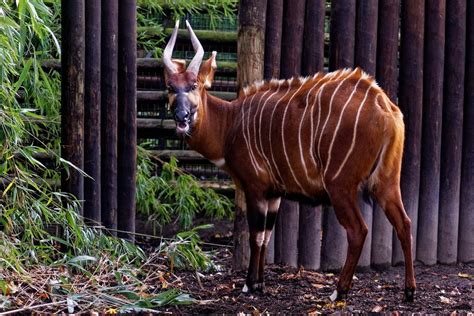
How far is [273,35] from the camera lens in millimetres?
7199

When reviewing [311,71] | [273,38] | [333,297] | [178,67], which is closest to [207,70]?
[178,67]

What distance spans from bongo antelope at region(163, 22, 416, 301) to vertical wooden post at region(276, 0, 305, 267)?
449 mm

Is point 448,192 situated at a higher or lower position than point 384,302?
higher

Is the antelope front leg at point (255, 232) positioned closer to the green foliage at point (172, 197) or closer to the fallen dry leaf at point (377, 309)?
the fallen dry leaf at point (377, 309)

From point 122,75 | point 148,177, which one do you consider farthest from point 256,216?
point 148,177

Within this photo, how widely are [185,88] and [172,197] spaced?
2.84 meters

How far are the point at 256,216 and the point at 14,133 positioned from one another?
1.63m

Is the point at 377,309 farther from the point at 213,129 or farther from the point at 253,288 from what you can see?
the point at 213,129

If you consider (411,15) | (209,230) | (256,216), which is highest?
(411,15)

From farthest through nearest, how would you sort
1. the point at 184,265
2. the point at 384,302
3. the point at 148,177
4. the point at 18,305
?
1. the point at 148,177
2. the point at 184,265
3. the point at 384,302
4. the point at 18,305

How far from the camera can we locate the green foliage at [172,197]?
877 centimetres

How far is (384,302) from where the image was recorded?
6.17m

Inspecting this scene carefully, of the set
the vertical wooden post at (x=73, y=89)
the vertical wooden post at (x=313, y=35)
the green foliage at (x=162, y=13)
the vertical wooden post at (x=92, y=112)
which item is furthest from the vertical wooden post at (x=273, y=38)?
the green foliage at (x=162, y=13)

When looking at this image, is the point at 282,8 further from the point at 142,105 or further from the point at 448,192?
the point at 142,105
